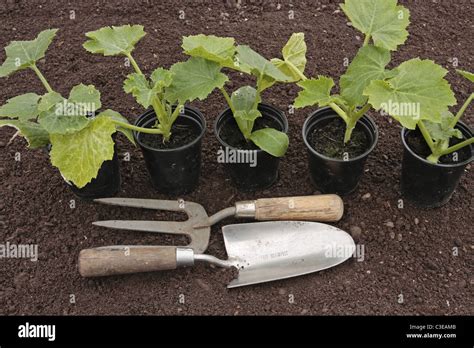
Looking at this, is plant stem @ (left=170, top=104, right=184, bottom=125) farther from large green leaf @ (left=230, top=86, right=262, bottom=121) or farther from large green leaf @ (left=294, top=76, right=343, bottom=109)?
large green leaf @ (left=294, top=76, right=343, bottom=109)

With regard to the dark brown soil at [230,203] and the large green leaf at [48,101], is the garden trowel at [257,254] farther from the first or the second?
the large green leaf at [48,101]

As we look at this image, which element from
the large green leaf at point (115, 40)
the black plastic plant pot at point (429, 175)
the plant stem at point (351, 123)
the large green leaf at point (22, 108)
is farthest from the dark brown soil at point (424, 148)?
the large green leaf at point (22, 108)

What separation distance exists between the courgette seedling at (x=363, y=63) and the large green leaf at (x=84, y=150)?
2.97ft

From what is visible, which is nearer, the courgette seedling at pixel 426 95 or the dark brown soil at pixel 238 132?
the courgette seedling at pixel 426 95

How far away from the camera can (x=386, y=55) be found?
2.82 meters

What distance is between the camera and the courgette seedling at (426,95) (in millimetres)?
2605

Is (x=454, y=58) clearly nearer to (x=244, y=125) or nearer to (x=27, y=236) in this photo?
(x=244, y=125)

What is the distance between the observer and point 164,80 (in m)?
2.79

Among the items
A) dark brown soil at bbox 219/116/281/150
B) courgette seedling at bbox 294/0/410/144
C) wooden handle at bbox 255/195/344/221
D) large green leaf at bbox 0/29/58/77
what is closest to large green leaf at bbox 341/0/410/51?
courgette seedling at bbox 294/0/410/144

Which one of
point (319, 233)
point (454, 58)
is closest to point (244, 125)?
point (319, 233)

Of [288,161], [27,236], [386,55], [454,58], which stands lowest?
[27,236]

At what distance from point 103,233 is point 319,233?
3.63 ft

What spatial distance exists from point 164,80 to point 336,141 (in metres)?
0.98

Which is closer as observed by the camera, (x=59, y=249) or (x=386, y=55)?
(x=386, y=55)
